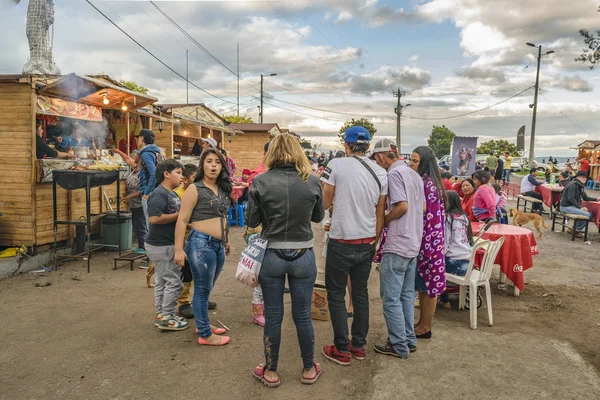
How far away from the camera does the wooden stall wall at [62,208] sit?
689cm

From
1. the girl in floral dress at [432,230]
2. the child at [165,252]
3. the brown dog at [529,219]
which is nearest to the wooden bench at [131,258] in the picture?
the child at [165,252]

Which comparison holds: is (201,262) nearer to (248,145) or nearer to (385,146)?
(385,146)

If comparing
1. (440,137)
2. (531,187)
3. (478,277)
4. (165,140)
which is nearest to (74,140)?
(165,140)

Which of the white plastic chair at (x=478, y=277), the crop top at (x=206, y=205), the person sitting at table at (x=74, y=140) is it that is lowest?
the white plastic chair at (x=478, y=277)

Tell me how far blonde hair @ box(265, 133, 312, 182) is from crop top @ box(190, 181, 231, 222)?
3.21 ft

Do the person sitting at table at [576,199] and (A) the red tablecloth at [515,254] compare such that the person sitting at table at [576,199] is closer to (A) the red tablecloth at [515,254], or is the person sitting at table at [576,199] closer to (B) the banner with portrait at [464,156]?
(A) the red tablecloth at [515,254]

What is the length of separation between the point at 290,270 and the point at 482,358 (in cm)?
215

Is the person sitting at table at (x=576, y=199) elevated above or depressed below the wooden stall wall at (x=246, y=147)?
below

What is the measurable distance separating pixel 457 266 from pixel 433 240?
121 cm

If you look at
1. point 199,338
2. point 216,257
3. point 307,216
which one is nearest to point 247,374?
point 199,338

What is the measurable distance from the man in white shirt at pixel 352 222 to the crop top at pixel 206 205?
1.07 metres

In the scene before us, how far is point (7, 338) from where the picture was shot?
413cm

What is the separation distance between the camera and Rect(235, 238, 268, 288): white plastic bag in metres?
3.02

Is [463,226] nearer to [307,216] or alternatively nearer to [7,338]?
[307,216]
